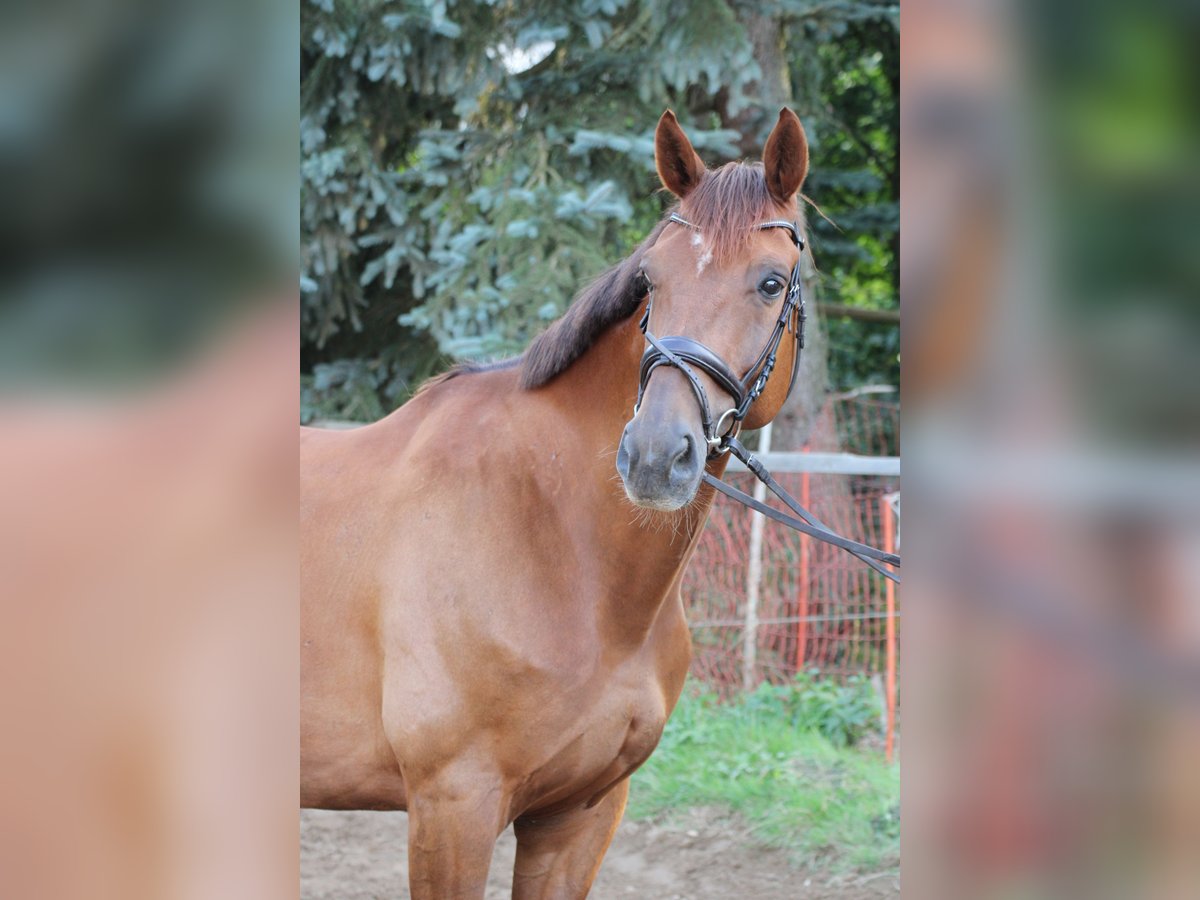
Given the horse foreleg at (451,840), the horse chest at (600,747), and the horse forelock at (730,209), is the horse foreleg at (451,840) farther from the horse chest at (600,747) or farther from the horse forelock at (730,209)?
the horse forelock at (730,209)

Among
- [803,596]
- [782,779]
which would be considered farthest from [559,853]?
[803,596]

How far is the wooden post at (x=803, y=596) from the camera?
245 inches

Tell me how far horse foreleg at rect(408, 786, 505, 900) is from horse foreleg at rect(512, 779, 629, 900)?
1.07ft

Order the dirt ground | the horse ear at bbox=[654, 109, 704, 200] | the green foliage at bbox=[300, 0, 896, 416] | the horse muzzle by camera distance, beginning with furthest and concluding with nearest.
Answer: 1. the green foliage at bbox=[300, 0, 896, 416]
2. the dirt ground
3. the horse ear at bbox=[654, 109, 704, 200]
4. the horse muzzle

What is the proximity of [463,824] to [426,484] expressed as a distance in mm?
886

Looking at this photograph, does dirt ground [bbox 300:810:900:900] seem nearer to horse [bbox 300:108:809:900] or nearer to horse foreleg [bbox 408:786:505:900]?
horse [bbox 300:108:809:900]

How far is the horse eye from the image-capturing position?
240cm

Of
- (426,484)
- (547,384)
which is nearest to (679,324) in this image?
(547,384)

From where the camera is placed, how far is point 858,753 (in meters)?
5.68

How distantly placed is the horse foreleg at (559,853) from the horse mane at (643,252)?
1241 millimetres

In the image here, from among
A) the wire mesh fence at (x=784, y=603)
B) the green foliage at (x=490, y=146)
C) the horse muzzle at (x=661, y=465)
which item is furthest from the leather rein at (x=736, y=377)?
the wire mesh fence at (x=784, y=603)
